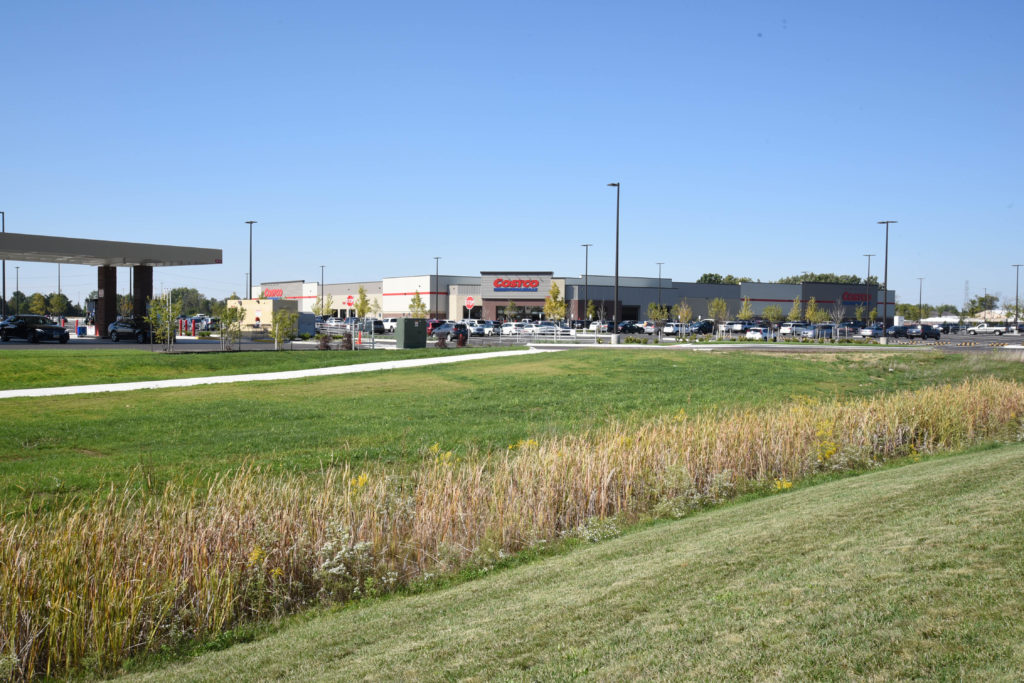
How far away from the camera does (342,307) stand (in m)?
109

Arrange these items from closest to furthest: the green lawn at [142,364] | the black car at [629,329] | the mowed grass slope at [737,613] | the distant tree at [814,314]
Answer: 1. the mowed grass slope at [737,613]
2. the green lawn at [142,364]
3. the black car at [629,329]
4. the distant tree at [814,314]

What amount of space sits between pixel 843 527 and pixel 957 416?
10755 mm

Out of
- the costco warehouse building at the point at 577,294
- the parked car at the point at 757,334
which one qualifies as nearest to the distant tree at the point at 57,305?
the costco warehouse building at the point at 577,294

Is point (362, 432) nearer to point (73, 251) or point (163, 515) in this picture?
point (163, 515)

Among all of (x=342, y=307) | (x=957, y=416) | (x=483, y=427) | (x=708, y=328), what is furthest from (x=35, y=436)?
(x=342, y=307)

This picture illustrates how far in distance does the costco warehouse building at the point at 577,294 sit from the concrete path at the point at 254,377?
56735mm

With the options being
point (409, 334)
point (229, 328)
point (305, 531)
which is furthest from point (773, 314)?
point (305, 531)

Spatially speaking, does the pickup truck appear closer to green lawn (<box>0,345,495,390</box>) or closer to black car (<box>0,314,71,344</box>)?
green lawn (<box>0,345,495,390</box>)

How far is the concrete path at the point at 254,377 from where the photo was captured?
19.6 metres

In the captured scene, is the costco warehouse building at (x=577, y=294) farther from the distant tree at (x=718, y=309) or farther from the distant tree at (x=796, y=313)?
the distant tree at (x=718, y=309)

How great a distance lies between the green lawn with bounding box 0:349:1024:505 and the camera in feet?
40.8

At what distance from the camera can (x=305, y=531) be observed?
7984 millimetres

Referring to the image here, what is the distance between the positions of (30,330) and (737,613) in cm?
4554

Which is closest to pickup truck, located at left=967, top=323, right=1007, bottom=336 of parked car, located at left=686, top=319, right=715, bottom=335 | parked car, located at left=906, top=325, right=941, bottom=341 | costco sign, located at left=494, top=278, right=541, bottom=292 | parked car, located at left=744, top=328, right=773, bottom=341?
parked car, located at left=906, top=325, right=941, bottom=341
